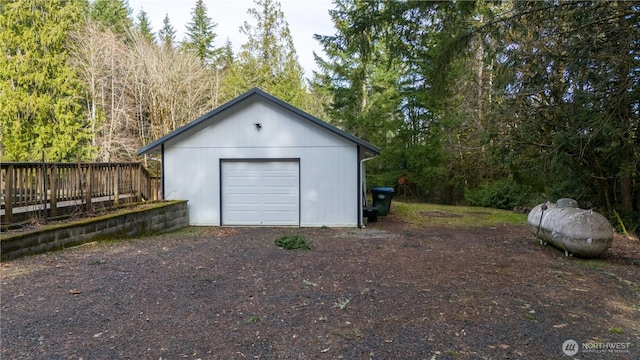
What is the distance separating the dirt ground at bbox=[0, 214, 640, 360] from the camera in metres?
3.08

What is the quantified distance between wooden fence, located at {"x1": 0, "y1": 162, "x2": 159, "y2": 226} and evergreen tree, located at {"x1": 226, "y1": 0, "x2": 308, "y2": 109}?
14.4 meters

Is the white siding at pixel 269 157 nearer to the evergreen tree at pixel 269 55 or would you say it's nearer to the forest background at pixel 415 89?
the forest background at pixel 415 89

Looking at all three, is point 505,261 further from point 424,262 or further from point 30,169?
point 30,169

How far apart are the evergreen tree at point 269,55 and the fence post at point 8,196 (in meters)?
17.7

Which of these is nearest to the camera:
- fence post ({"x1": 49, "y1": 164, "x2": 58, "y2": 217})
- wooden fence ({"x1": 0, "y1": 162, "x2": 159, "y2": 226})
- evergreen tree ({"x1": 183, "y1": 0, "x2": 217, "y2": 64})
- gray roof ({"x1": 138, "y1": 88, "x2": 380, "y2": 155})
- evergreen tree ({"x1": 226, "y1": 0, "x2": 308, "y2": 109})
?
wooden fence ({"x1": 0, "y1": 162, "x2": 159, "y2": 226})

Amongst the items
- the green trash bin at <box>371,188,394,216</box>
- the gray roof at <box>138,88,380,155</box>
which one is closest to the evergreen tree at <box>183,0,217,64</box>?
the gray roof at <box>138,88,380,155</box>

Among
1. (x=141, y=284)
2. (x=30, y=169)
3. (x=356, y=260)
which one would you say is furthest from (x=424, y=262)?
(x=30, y=169)

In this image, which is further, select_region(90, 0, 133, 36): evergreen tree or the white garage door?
select_region(90, 0, 133, 36): evergreen tree

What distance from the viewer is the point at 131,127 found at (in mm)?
A: 18953

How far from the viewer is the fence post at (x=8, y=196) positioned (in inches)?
236

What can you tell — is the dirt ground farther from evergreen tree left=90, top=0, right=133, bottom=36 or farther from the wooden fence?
evergreen tree left=90, top=0, right=133, bottom=36

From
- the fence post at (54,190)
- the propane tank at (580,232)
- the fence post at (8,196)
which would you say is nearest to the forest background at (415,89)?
the propane tank at (580,232)

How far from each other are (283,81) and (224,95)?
3879 millimetres

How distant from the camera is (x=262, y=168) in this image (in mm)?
10609
